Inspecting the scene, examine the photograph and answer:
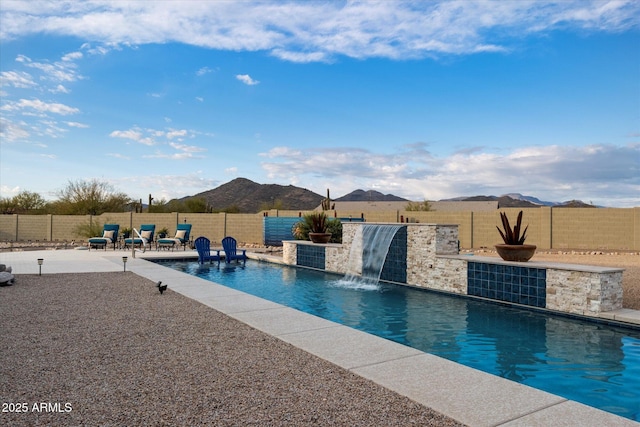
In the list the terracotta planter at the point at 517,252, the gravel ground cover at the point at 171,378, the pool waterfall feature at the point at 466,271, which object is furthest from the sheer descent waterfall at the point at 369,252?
the gravel ground cover at the point at 171,378

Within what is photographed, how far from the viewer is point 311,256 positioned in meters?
14.8

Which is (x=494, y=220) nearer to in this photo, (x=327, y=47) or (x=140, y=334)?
(x=327, y=47)

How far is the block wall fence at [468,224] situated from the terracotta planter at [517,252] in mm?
12062

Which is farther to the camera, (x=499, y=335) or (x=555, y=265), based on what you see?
(x=555, y=265)

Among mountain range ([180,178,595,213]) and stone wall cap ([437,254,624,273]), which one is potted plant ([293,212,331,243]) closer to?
stone wall cap ([437,254,624,273])

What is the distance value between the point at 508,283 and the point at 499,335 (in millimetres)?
2539

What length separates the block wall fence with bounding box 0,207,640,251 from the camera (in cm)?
2100

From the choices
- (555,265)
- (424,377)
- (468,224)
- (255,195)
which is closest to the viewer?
(424,377)

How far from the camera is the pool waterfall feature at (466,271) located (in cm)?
746

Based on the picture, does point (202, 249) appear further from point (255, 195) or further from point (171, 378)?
point (255, 195)

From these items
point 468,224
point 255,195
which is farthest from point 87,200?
point 255,195

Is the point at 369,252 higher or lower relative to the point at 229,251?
higher

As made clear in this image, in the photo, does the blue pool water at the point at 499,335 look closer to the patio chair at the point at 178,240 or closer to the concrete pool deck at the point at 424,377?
the concrete pool deck at the point at 424,377

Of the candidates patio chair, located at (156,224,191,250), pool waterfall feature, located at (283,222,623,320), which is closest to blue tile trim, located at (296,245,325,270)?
pool waterfall feature, located at (283,222,623,320)
